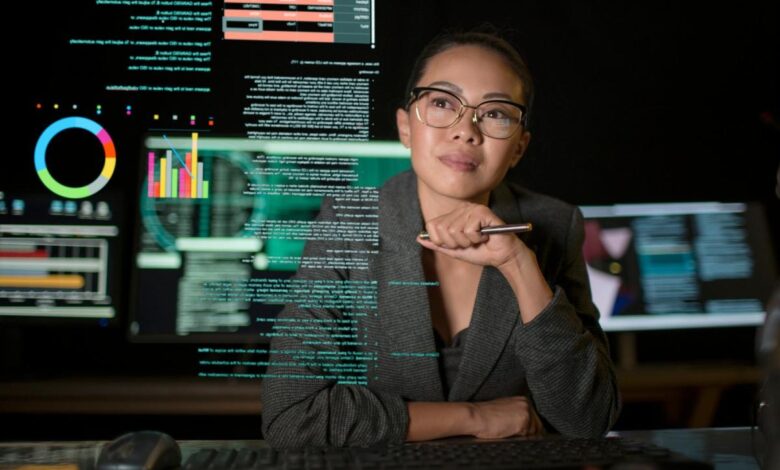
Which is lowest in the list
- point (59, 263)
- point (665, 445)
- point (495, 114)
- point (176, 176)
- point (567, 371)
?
point (665, 445)

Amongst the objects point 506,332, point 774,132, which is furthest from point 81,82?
point 774,132

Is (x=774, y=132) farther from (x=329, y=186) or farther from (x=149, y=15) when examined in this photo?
(x=149, y=15)

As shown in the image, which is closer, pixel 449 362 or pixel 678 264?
pixel 449 362

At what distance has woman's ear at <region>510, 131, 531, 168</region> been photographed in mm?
1205

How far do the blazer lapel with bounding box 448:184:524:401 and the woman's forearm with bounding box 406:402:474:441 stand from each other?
0.14 feet

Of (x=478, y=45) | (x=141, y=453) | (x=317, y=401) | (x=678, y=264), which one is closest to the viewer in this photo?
(x=141, y=453)

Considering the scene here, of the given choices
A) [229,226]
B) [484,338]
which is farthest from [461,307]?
[229,226]

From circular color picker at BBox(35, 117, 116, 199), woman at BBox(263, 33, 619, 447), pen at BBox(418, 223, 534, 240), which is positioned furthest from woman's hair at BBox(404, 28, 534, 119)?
circular color picker at BBox(35, 117, 116, 199)

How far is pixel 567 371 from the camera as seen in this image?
1113mm

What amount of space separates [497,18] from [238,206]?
20.8 inches

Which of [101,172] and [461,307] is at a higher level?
[101,172]

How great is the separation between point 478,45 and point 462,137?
16 cm

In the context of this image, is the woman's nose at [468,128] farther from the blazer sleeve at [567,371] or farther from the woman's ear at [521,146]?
the blazer sleeve at [567,371]

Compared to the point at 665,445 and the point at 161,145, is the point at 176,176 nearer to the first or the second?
the point at 161,145
